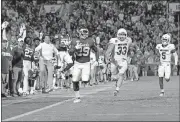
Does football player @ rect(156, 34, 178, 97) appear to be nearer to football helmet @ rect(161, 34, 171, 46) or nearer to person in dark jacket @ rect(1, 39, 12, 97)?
football helmet @ rect(161, 34, 171, 46)

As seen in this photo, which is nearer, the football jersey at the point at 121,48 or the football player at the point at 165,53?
the football jersey at the point at 121,48

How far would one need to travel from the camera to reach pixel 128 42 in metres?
20.8

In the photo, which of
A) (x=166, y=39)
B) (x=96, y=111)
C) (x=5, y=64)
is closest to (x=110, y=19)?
(x=166, y=39)

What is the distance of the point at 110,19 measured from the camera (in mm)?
50719

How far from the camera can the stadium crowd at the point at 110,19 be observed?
47094 millimetres

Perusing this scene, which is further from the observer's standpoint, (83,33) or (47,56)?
(47,56)

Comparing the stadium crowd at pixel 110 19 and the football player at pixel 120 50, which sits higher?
the stadium crowd at pixel 110 19

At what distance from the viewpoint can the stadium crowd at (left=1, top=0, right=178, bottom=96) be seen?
4709cm

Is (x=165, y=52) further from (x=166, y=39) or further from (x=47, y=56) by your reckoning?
(x=47, y=56)

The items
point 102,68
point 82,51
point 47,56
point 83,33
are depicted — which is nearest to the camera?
point 82,51

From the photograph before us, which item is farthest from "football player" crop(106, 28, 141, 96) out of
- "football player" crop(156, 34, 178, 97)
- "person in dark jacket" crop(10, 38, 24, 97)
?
"person in dark jacket" crop(10, 38, 24, 97)

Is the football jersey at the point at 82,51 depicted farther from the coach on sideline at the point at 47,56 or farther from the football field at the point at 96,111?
the coach on sideline at the point at 47,56

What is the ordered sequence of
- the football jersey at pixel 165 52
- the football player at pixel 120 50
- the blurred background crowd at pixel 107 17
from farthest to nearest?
1. the blurred background crowd at pixel 107 17
2. the football jersey at pixel 165 52
3. the football player at pixel 120 50

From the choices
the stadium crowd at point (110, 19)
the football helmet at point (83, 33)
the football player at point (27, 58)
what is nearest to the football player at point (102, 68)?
the stadium crowd at point (110, 19)
